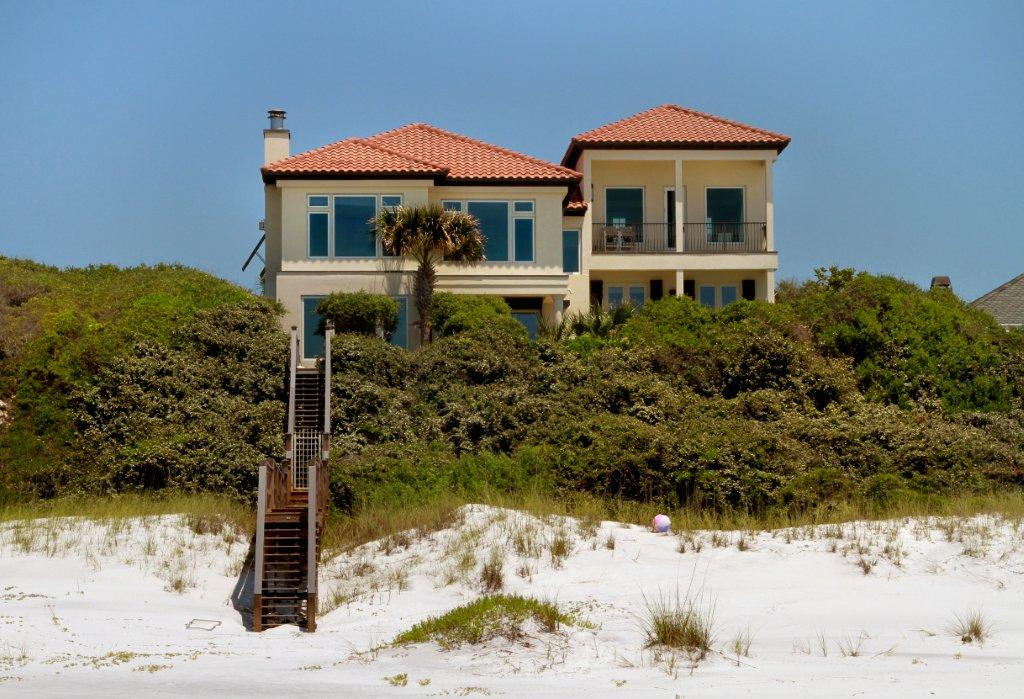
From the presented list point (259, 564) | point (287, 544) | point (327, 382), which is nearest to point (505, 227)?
point (327, 382)

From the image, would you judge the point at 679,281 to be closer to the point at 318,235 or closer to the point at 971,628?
the point at 318,235

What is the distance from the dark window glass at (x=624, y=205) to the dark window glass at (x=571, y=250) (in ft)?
6.31

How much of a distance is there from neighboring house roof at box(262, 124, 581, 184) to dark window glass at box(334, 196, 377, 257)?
0.79 meters

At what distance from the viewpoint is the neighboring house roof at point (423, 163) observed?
35.2 m

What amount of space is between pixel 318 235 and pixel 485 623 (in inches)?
910

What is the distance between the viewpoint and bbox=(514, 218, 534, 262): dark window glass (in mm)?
35938

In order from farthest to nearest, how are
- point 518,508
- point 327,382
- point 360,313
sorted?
point 360,313
point 327,382
point 518,508

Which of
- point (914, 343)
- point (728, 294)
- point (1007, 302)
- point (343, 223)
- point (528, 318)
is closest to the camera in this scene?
point (914, 343)

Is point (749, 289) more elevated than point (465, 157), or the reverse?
point (465, 157)

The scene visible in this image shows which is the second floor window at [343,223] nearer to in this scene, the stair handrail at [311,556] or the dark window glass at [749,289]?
the dark window glass at [749,289]

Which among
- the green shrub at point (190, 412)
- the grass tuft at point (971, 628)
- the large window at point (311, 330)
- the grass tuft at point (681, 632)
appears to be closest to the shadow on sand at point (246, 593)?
the green shrub at point (190, 412)

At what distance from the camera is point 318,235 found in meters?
35.1

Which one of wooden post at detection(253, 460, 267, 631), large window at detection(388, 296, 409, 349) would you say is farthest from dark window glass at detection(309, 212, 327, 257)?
wooden post at detection(253, 460, 267, 631)

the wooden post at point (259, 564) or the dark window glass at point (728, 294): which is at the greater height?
the dark window glass at point (728, 294)
